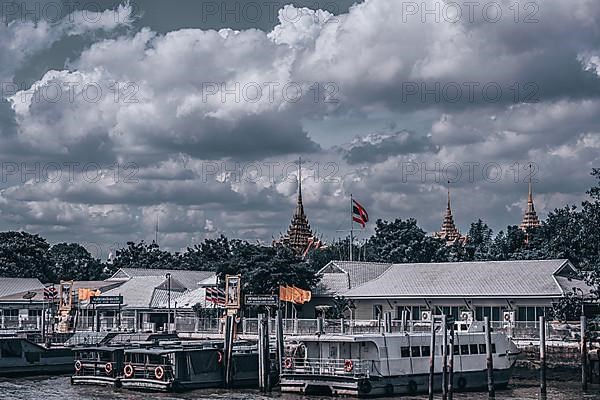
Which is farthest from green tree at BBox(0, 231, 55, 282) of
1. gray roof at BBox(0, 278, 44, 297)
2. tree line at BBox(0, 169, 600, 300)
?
gray roof at BBox(0, 278, 44, 297)

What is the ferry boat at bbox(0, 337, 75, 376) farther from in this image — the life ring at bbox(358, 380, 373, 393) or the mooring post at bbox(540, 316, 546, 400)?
the mooring post at bbox(540, 316, 546, 400)

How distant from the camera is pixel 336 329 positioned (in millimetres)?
63500

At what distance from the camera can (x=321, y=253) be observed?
14238 centimetres

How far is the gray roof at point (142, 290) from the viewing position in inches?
3491

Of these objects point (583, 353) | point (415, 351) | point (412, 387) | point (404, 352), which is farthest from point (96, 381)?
point (583, 353)

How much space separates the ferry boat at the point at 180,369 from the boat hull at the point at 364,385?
180 inches

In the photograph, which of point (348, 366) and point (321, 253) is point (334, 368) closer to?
point (348, 366)

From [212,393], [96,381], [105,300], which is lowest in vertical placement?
[212,393]

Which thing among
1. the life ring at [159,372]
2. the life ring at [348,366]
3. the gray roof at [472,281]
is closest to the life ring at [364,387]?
the life ring at [348,366]

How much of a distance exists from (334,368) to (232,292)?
10956 millimetres

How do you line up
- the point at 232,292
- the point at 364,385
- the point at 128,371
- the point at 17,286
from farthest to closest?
the point at 17,286, the point at 232,292, the point at 128,371, the point at 364,385

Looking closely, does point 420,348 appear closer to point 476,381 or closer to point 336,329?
point 476,381

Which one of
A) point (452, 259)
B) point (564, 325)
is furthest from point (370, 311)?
point (452, 259)

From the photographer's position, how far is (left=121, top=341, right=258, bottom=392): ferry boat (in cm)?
4847
